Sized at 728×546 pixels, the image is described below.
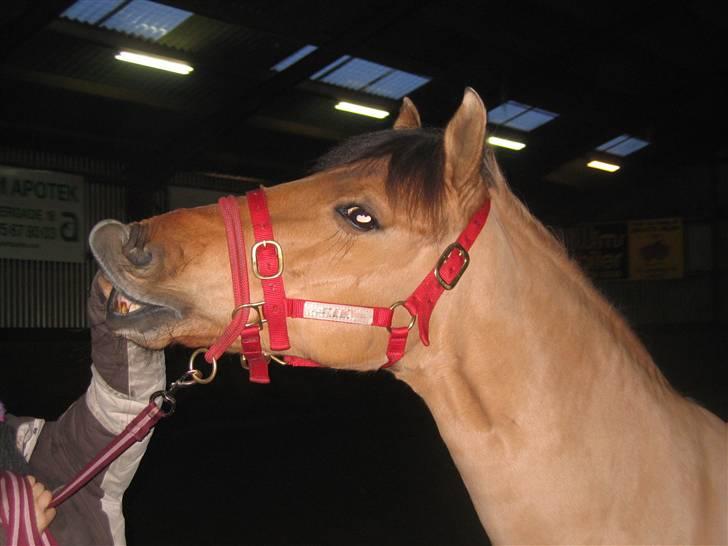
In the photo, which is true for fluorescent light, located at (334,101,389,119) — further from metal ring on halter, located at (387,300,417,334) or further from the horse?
metal ring on halter, located at (387,300,417,334)

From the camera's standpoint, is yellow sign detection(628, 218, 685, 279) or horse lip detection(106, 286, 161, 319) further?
yellow sign detection(628, 218, 685, 279)

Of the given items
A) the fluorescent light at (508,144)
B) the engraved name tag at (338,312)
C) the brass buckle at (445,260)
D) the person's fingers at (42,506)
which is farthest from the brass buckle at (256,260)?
the fluorescent light at (508,144)

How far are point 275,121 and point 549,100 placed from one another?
21.3 feet

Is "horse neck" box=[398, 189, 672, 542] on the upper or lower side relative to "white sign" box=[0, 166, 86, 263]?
lower

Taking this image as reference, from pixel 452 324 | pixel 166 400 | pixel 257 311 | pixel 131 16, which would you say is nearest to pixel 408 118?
pixel 452 324

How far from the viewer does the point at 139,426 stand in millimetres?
1925

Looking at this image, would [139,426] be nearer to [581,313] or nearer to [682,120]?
[581,313]

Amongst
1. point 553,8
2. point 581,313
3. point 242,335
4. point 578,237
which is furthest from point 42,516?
point 578,237

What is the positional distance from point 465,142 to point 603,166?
64.6 feet

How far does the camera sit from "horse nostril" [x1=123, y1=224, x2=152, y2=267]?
5.46 ft

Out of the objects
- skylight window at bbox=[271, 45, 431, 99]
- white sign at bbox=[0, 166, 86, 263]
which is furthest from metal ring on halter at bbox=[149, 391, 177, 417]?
skylight window at bbox=[271, 45, 431, 99]

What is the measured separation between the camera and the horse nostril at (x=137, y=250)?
5.46 ft

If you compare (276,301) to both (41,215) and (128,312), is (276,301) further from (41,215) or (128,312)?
(41,215)

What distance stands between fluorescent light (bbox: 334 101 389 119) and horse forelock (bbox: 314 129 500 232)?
1240 centimetres
